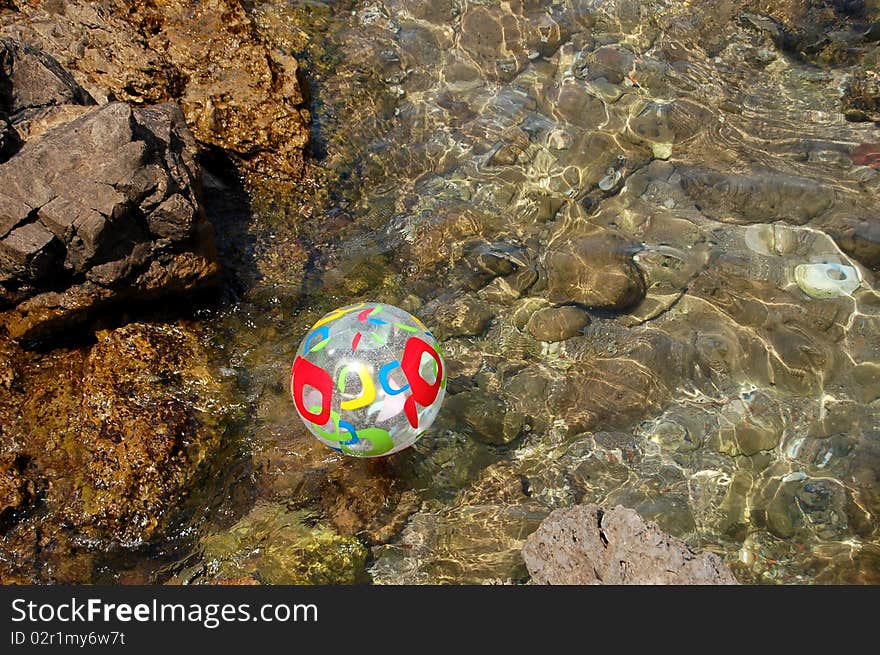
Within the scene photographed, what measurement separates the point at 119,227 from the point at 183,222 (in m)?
0.44

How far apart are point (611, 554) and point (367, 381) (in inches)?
69.9

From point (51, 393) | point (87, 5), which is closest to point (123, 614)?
point (51, 393)

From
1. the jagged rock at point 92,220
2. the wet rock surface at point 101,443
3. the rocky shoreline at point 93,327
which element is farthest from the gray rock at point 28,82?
the wet rock surface at point 101,443

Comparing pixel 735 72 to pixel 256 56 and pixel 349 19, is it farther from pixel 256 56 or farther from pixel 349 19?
pixel 256 56

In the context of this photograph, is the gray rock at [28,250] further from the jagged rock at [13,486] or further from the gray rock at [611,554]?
the gray rock at [611,554]

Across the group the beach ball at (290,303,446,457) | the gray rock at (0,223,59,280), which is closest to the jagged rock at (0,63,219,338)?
the gray rock at (0,223,59,280)

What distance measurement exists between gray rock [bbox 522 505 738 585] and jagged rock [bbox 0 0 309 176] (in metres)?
4.29

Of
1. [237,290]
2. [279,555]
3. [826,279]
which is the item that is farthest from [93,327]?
[826,279]

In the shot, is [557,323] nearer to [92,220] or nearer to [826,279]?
[826,279]

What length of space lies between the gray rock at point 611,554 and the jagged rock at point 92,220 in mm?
3380

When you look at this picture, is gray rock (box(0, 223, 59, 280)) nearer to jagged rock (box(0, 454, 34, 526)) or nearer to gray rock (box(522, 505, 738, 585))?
jagged rock (box(0, 454, 34, 526))

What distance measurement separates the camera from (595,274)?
6.29 meters

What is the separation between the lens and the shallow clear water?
5.12 meters

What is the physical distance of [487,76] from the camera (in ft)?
26.3
